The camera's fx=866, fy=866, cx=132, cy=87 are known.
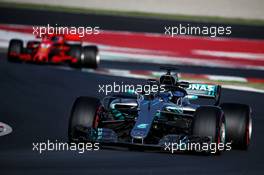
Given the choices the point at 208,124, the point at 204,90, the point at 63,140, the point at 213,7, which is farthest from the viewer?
the point at 213,7

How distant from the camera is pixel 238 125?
11289 millimetres

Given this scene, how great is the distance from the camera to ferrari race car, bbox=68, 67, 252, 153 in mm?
10562

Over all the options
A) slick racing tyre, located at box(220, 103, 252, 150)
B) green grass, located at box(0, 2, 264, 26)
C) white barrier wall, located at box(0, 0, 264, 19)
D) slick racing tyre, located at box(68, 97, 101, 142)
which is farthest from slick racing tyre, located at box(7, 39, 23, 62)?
white barrier wall, located at box(0, 0, 264, 19)

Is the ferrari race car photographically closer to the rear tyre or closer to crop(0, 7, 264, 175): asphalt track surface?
crop(0, 7, 264, 175): asphalt track surface

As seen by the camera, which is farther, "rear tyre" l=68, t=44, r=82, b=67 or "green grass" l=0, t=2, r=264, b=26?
"green grass" l=0, t=2, r=264, b=26

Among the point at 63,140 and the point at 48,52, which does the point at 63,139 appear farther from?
the point at 48,52

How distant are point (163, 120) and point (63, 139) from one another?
4.69 ft

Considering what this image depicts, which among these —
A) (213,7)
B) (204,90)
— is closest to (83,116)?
(204,90)

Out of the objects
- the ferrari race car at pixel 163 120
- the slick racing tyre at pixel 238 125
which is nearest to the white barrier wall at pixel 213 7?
the ferrari race car at pixel 163 120

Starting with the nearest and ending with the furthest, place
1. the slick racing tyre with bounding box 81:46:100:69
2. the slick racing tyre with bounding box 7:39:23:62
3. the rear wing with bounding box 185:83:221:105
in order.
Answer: the rear wing with bounding box 185:83:221:105
the slick racing tyre with bounding box 81:46:100:69
the slick racing tyre with bounding box 7:39:23:62

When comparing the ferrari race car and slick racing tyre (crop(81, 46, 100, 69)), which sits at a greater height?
slick racing tyre (crop(81, 46, 100, 69))

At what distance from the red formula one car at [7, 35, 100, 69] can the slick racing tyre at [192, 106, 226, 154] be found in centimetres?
955

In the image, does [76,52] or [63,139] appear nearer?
[63,139]

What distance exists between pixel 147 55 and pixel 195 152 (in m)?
13.2
